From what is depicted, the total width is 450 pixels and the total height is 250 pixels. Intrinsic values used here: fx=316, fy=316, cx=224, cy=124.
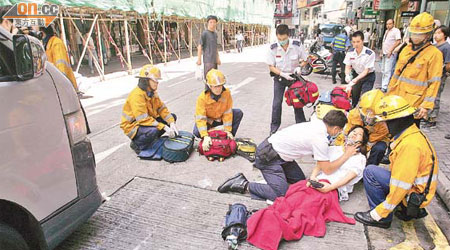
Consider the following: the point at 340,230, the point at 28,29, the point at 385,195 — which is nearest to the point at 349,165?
the point at 385,195

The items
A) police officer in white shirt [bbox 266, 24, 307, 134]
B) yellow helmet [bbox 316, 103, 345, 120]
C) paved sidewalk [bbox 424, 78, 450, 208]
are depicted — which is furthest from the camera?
police officer in white shirt [bbox 266, 24, 307, 134]

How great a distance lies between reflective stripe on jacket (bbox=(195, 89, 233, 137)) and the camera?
14.1 feet

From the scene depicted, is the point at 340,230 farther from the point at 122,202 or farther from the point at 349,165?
the point at 122,202

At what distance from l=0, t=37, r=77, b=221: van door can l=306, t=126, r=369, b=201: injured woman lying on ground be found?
2.15 meters

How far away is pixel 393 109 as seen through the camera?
2.62 metres

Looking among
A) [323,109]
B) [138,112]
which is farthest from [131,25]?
[323,109]

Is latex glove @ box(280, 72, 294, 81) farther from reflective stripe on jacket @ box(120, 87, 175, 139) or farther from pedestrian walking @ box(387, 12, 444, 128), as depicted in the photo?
reflective stripe on jacket @ box(120, 87, 175, 139)

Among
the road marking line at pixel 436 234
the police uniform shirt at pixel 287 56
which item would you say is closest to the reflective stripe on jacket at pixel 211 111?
the police uniform shirt at pixel 287 56

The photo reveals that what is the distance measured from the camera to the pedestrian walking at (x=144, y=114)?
4105mm

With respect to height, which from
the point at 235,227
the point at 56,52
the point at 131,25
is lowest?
the point at 235,227

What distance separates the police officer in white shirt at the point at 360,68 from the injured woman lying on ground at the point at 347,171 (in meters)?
1.80

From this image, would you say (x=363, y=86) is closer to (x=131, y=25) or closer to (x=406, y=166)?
(x=406, y=166)

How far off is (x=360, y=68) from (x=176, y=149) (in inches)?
134

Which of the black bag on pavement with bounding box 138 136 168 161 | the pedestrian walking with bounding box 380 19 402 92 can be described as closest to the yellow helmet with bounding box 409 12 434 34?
the black bag on pavement with bounding box 138 136 168 161
